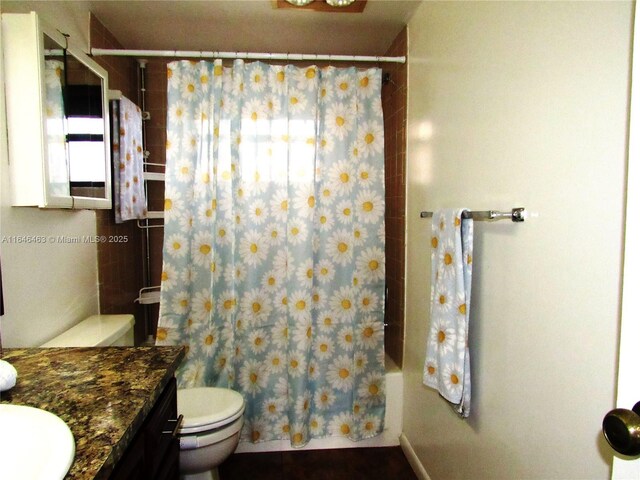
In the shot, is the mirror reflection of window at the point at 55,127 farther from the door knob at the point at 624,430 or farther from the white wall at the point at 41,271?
the door knob at the point at 624,430

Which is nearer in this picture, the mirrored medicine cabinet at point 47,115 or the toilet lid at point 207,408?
the mirrored medicine cabinet at point 47,115

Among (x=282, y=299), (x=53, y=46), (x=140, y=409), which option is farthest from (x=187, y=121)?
(x=140, y=409)

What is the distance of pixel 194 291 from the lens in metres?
1.87

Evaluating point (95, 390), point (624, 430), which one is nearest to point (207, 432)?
point (95, 390)

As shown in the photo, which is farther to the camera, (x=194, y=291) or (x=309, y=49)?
(x=309, y=49)

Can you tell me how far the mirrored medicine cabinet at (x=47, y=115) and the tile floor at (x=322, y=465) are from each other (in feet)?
4.87

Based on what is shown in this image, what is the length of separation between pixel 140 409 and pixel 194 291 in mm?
1129

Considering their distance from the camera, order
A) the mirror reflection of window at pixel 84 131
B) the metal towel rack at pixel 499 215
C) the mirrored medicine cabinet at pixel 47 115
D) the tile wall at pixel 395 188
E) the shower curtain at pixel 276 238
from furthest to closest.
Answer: the tile wall at pixel 395 188, the shower curtain at pixel 276 238, the mirror reflection of window at pixel 84 131, the mirrored medicine cabinet at pixel 47 115, the metal towel rack at pixel 499 215

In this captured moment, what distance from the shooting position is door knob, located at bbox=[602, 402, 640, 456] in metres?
0.49

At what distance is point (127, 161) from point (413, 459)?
2129 mm

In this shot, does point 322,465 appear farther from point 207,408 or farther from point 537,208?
point 537,208

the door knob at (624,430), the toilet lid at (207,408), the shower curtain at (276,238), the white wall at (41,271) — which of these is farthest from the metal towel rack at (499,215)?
the white wall at (41,271)

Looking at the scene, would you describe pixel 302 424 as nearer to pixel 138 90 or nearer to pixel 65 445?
pixel 65 445

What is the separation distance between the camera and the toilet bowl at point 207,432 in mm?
1421
